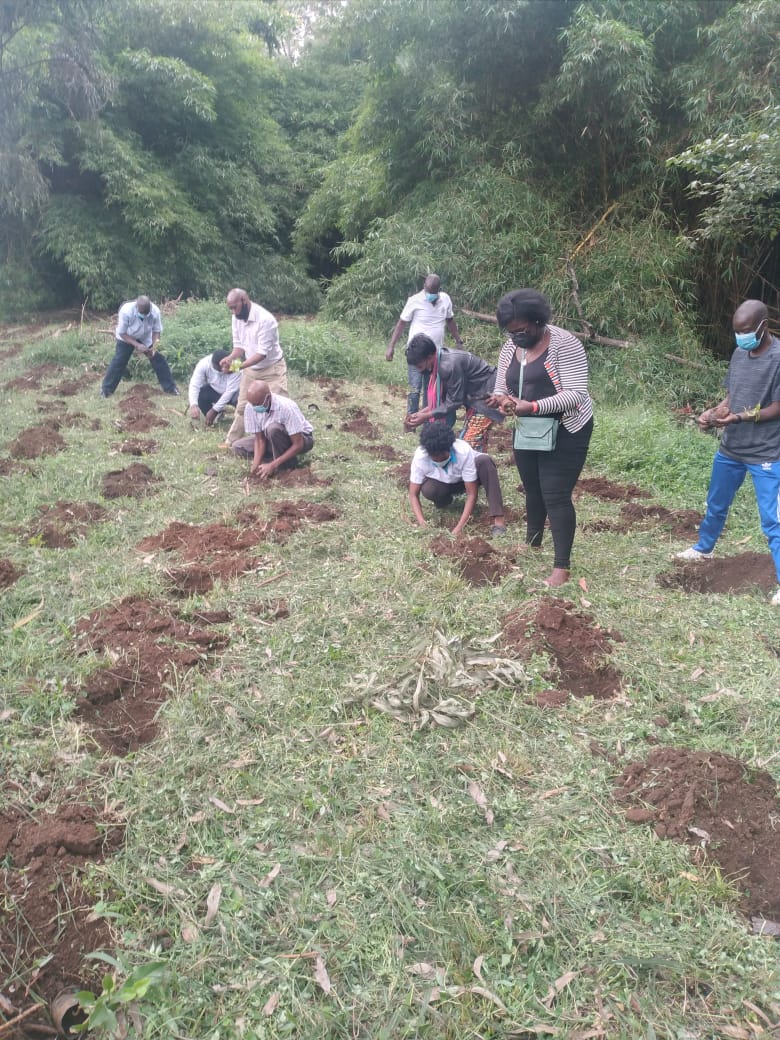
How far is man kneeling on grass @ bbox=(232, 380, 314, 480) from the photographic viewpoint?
5.90 meters

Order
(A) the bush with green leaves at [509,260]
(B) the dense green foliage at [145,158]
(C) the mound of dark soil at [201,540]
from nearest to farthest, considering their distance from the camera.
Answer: (C) the mound of dark soil at [201,540] → (A) the bush with green leaves at [509,260] → (B) the dense green foliage at [145,158]

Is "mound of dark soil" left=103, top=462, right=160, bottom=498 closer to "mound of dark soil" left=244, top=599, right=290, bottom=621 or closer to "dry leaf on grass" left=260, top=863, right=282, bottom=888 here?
"mound of dark soil" left=244, top=599, right=290, bottom=621

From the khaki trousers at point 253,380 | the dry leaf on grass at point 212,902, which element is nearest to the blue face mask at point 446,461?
the khaki trousers at point 253,380

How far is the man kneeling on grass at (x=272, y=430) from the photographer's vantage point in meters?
5.90

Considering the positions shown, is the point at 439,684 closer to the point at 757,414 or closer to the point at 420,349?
the point at 757,414

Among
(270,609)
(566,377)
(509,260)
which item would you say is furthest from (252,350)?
(509,260)

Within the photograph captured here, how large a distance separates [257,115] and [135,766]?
1943cm

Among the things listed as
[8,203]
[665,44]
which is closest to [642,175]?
[665,44]

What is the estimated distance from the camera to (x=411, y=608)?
369 centimetres

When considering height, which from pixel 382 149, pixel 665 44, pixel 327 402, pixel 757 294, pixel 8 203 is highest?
pixel 665 44

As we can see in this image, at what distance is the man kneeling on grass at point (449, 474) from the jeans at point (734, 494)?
1254mm

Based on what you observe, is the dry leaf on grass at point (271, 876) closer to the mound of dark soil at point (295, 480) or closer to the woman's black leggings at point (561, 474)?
the woman's black leggings at point (561, 474)

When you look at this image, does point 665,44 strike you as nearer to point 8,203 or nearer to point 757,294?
point 757,294

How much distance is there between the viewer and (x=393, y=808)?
2482 millimetres
